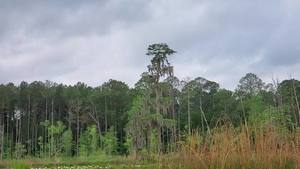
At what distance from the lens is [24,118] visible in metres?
82.2

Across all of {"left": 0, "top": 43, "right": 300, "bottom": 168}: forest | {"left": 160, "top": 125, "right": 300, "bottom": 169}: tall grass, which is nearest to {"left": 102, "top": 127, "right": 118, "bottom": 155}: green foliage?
{"left": 0, "top": 43, "right": 300, "bottom": 168}: forest

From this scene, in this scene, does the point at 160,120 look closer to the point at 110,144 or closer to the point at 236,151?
the point at 110,144

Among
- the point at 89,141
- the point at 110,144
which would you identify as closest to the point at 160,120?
the point at 110,144

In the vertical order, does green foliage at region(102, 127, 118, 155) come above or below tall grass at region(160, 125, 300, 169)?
below

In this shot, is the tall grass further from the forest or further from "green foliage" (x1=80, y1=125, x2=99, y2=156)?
"green foliage" (x1=80, y1=125, x2=99, y2=156)

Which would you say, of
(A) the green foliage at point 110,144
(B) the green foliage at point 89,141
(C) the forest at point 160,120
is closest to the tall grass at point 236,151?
(C) the forest at point 160,120

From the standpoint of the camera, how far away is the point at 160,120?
38656mm

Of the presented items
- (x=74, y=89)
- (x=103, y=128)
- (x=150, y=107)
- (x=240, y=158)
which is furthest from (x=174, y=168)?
(x=74, y=89)

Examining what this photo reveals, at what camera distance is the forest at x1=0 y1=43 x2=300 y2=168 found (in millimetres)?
5555

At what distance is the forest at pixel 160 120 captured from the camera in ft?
18.2

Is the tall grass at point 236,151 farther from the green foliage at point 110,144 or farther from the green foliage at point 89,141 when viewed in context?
the green foliage at point 89,141

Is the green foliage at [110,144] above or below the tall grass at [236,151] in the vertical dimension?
below

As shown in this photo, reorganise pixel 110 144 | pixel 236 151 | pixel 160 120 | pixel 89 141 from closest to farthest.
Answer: pixel 236 151 < pixel 160 120 < pixel 110 144 < pixel 89 141

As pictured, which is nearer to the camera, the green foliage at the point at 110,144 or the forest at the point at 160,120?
the forest at the point at 160,120
